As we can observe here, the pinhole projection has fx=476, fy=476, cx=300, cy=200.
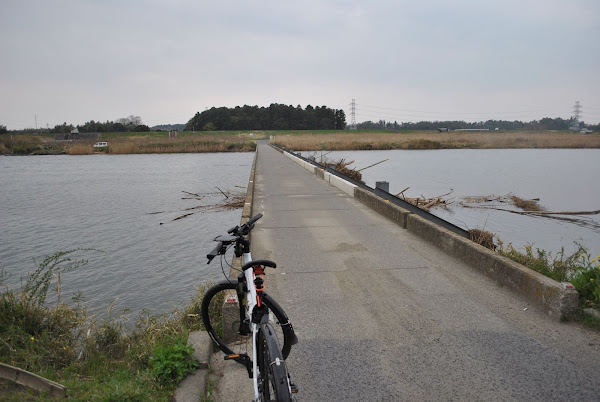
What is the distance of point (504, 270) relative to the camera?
227 inches

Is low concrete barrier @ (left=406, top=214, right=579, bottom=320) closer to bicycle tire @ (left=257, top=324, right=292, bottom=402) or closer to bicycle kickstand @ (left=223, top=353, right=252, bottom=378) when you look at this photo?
bicycle kickstand @ (left=223, top=353, right=252, bottom=378)

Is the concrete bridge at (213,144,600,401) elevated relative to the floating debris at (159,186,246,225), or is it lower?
elevated

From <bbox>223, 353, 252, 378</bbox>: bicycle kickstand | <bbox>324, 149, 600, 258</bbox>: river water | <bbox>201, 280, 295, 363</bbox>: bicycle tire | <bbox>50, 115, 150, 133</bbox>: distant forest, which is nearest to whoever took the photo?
<bbox>201, 280, 295, 363</bbox>: bicycle tire

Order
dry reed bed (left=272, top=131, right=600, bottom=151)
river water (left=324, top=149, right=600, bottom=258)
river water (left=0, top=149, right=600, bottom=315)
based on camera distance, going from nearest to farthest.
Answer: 1. river water (left=0, top=149, right=600, bottom=315)
2. river water (left=324, top=149, right=600, bottom=258)
3. dry reed bed (left=272, top=131, right=600, bottom=151)

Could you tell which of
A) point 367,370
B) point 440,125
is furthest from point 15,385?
point 440,125

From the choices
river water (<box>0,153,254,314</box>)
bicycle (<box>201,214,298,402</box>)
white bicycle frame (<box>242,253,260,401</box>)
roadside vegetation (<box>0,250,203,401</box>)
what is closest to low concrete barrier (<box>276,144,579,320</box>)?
bicycle (<box>201,214,298,402</box>)

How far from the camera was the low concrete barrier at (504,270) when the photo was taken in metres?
4.71

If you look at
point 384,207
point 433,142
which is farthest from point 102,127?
point 384,207

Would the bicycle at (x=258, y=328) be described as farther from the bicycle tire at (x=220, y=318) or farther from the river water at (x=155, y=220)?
the river water at (x=155, y=220)

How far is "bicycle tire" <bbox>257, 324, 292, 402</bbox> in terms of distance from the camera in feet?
8.53

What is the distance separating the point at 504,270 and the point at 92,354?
4.76 metres

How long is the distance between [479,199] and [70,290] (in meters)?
17.1

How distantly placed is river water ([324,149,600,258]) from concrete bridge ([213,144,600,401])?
355cm

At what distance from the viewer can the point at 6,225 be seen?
15.2 metres
